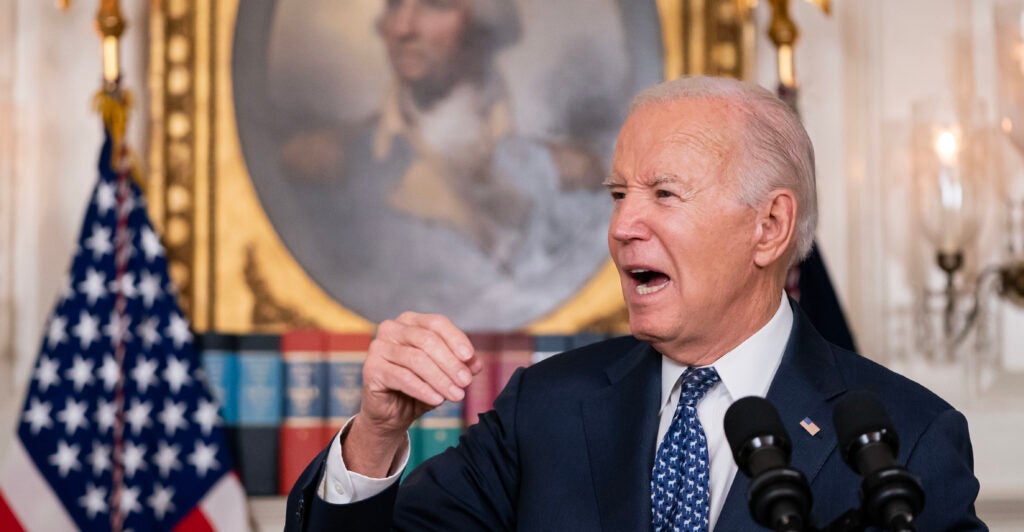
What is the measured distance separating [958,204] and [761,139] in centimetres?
270

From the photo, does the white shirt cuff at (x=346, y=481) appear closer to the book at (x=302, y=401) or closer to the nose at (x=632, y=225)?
the nose at (x=632, y=225)

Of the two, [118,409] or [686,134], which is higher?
[686,134]

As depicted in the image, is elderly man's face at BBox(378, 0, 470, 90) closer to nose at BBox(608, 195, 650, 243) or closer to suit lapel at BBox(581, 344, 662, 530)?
suit lapel at BBox(581, 344, 662, 530)

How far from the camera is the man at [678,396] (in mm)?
2062

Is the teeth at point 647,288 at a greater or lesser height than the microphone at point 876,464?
greater

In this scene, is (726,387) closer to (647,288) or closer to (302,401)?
(647,288)

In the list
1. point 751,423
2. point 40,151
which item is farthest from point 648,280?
point 40,151

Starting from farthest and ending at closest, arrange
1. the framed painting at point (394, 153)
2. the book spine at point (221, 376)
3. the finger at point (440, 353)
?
the framed painting at point (394, 153)
the book spine at point (221, 376)
the finger at point (440, 353)

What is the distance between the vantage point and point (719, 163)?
220cm

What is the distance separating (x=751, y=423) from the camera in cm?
142

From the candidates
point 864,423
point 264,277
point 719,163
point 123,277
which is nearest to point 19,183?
point 123,277

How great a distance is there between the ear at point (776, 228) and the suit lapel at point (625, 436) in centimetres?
29

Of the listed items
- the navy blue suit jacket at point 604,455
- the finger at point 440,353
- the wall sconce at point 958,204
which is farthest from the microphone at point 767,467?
the wall sconce at point 958,204

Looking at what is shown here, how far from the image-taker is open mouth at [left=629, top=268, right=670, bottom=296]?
7.19 feet
